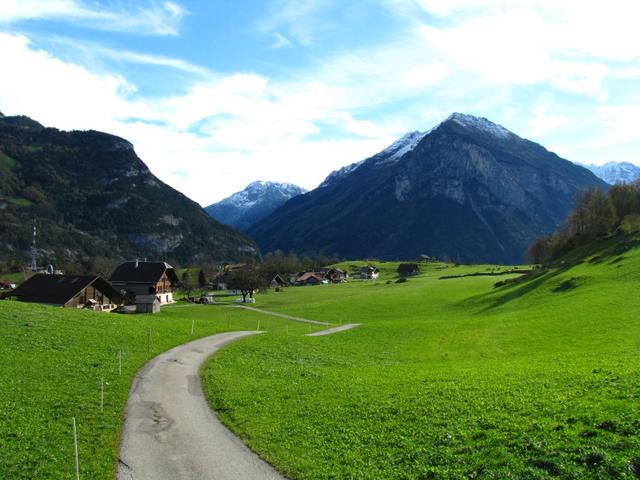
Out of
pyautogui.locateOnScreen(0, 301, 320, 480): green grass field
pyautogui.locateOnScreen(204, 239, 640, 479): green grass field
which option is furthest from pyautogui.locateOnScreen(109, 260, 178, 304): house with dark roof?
pyautogui.locateOnScreen(204, 239, 640, 479): green grass field

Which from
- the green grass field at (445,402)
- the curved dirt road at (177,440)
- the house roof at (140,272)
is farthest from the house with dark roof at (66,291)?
the curved dirt road at (177,440)

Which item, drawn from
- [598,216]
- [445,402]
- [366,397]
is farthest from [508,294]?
[445,402]

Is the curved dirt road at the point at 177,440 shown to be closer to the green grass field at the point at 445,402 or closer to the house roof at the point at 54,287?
the green grass field at the point at 445,402

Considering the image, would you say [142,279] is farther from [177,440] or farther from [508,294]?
[177,440]

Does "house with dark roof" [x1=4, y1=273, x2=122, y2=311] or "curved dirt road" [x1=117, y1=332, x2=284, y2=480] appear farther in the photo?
"house with dark roof" [x1=4, y1=273, x2=122, y2=311]

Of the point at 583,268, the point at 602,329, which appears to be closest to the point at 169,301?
the point at 583,268

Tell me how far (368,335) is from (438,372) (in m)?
25.9

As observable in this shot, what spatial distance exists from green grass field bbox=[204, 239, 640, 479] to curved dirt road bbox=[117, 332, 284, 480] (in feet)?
2.97

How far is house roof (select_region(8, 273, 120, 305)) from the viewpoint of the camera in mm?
84000

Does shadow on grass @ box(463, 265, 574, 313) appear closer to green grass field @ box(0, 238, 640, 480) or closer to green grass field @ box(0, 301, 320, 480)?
green grass field @ box(0, 238, 640, 480)

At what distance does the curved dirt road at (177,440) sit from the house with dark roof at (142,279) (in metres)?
89.6

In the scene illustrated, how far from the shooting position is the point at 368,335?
57.8 metres

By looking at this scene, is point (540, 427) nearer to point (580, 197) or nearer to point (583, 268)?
point (583, 268)

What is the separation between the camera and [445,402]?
23.0m
